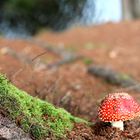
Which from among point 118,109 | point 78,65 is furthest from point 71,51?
point 118,109

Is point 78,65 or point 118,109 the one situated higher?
point 118,109

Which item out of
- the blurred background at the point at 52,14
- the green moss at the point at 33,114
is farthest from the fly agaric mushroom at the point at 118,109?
the blurred background at the point at 52,14

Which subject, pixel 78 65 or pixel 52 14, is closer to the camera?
pixel 78 65

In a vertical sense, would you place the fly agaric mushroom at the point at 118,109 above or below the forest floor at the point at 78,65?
above

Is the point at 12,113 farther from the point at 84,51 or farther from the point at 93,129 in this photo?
the point at 84,51

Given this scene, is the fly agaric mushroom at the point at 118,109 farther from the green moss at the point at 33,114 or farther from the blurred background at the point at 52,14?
the blurred background at the point at 52,14

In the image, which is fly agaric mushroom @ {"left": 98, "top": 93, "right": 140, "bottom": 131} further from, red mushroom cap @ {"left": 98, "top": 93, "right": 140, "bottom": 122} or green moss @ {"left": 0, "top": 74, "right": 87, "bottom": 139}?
green moss @ {"left": 0, "top": 74, "right": 87, "bottom": 139}

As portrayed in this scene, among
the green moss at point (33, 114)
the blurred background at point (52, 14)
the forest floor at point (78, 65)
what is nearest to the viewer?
the green moss at point (33, 114)

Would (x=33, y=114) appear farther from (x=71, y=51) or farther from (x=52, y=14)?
(x=52, y=14)
